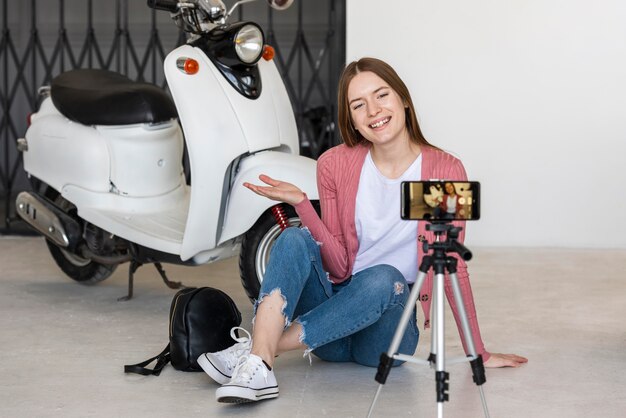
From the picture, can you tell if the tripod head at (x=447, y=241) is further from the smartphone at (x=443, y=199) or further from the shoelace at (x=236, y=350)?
the shoelace at (x=236, y=350)

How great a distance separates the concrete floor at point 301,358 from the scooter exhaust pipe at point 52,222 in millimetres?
230

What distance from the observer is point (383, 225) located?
7.95ft

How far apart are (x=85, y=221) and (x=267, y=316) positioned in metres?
1.47

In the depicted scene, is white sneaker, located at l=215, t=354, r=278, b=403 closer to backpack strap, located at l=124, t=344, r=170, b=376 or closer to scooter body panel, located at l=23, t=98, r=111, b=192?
backpack strap, located at l=124, t=344, r=170, b=376

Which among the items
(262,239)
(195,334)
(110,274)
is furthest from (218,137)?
(110,274)


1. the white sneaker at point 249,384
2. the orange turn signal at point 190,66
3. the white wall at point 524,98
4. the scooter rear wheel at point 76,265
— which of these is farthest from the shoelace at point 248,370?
the white wall at point 524,98

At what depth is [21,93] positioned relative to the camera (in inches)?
276

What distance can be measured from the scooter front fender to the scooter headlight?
30cm

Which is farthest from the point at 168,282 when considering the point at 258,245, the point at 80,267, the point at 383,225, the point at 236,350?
the point at 383,225

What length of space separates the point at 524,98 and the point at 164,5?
7.66 feet

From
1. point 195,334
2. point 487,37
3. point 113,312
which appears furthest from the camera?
point 487,37

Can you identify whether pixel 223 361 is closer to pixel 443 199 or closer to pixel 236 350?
pixel 236 350

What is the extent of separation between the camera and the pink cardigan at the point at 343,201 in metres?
2.37

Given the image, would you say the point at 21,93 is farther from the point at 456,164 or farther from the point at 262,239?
the point at 456,164
